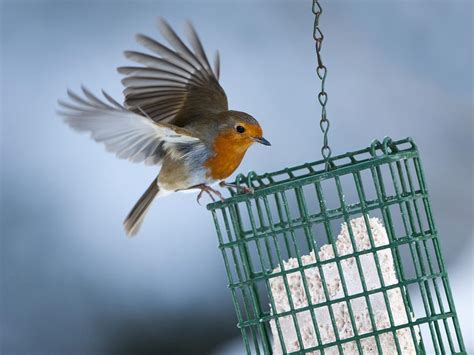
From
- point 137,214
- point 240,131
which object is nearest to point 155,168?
point 137,214

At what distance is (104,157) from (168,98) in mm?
2387

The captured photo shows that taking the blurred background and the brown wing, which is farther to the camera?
the blurred background

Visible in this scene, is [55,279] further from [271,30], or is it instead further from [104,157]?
[271,30]

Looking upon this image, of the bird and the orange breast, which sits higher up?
the bird

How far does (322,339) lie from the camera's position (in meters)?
4.52

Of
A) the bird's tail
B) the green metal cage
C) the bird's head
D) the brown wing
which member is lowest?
the green metal cage

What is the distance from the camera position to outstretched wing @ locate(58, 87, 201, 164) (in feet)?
15.7

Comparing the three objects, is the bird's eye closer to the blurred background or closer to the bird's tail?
the bird's tail

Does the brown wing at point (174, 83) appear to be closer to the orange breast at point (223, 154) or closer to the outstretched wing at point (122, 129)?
the outstretched wing at point (122, 129)

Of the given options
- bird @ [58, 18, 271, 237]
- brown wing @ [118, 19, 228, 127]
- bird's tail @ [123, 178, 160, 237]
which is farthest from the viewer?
bird's tail @ [123, 178, 160, 237]

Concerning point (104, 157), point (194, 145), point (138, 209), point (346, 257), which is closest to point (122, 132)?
point (194, 145)

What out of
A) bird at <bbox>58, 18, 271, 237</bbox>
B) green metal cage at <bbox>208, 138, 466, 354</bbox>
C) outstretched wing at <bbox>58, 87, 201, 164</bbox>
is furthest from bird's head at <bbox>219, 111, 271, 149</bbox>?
green metal cage at <bbox>208, 138, 466, 354</bbox>

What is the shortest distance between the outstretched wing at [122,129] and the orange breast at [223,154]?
14 centimetres

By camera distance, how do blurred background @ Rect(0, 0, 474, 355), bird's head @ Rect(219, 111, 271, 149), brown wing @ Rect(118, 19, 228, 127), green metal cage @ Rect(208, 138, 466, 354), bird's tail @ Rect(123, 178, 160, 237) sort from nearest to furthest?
green metal cage @ Rect(208, 138, 466, 354) → bird's head @ Rect(219, 111, 271, 149) → brown wing @ Rect(118, 19, 228, 127) → bird's tail @ Rect(123, 178, 160, 237) → blurred background @ Rect(0, 0, 474, 355)
